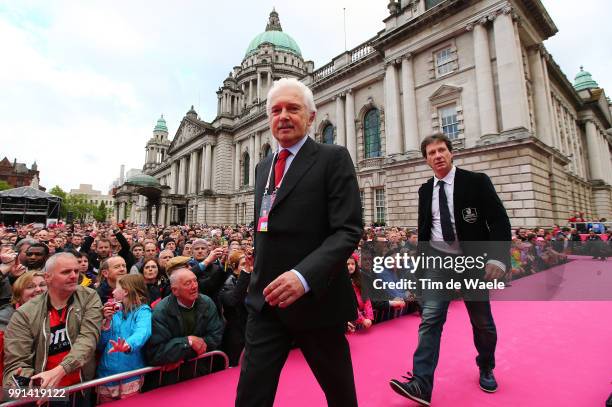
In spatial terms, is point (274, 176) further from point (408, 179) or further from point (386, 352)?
point (408, 179)

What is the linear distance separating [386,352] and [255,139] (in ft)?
109

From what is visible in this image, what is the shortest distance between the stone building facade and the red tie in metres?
7.91

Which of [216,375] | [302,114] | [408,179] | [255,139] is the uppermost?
[255,139]

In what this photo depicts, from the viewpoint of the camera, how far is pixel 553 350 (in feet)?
12.7

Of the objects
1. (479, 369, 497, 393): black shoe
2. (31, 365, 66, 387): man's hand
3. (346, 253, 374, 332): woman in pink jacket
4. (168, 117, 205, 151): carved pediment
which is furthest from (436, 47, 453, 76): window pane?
(168, 117, 205, 151): carved pediment

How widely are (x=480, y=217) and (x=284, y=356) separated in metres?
2.38

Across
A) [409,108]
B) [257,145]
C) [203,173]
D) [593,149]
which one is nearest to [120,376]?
[409,108]

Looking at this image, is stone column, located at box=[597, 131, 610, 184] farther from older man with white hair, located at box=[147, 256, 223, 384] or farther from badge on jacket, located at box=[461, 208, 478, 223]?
older man with white hair, located at box=[147, 256, 223, 384]

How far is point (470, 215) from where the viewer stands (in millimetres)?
2920

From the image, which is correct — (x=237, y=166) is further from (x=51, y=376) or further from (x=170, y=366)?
(x=51, y=376)

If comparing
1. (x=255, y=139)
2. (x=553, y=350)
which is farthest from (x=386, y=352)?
(x=255, y=139)

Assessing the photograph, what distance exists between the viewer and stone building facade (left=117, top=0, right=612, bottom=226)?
48.5 ft

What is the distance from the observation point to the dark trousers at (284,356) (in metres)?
1.56

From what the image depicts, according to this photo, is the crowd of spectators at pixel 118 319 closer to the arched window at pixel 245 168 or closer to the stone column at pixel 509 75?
the stone column at pixel 509 75
